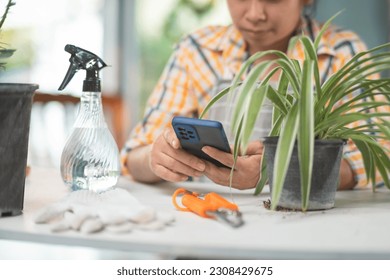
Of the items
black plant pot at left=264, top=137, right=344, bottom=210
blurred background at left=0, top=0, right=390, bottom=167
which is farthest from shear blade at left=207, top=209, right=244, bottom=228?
blurred background at left=0, top=0, right=390, bottom=167

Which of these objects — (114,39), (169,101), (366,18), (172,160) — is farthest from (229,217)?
(114,39)

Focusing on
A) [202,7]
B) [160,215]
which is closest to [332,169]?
[160,215]

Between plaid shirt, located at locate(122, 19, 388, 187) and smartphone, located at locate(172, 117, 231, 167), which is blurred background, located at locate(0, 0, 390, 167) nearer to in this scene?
plaid shirt, located at locate(122, 19, 388, 187)

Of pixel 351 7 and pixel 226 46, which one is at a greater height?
pixel 351 7

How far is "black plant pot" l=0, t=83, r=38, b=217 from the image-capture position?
2.46 ft

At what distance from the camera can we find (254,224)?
713 mm

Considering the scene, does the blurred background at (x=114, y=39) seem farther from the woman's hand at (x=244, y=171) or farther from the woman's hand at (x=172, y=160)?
the woman's hand at (x=244, y=171)

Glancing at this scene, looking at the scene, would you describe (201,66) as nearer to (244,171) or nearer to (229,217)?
(244,171)

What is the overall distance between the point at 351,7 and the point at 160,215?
Result: 2553 mm

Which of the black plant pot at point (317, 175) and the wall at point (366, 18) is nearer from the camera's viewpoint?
the black plant pot at point (317, 175)

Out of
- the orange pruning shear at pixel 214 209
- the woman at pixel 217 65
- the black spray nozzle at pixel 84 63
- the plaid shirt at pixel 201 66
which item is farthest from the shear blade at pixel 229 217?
the plaid shirt at pixel 201 66

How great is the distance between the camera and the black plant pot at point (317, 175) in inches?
31.6

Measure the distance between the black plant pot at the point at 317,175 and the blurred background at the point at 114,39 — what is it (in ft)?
6.77

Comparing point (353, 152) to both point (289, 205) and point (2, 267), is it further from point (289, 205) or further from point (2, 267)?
point (2, 267)
